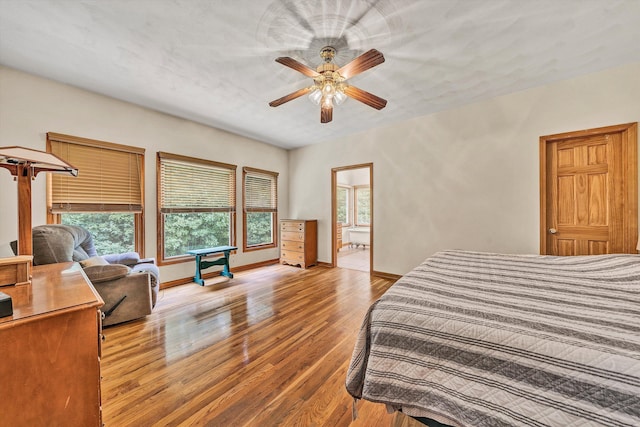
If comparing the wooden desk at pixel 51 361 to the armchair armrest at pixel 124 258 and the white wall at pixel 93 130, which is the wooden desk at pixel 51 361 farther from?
the white wall at pixel 93 130

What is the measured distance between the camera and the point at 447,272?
1.70 meters

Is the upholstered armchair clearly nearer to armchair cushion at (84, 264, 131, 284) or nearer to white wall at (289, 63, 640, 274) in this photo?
armchair cushion at (84, 264, 131, 284)

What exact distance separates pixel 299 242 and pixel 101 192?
10.4ft

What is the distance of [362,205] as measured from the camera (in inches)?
320

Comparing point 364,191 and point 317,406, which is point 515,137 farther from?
point 364,191

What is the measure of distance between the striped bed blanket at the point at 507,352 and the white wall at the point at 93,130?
367 cm

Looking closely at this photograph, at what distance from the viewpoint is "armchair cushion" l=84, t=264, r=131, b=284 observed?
7.40ft

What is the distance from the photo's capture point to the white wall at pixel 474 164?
8.64 feet

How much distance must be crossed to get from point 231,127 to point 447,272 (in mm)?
4019

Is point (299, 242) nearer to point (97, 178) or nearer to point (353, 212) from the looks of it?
point (97, 178)

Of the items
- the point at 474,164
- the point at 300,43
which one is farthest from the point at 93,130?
the point at 474,164

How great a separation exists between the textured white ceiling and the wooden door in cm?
78

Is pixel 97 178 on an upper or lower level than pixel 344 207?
upper

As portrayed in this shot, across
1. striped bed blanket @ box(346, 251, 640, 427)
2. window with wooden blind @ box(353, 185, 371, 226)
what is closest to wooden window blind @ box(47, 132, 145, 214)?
striped bed blanket @ box(346, 251, 640, 427)
